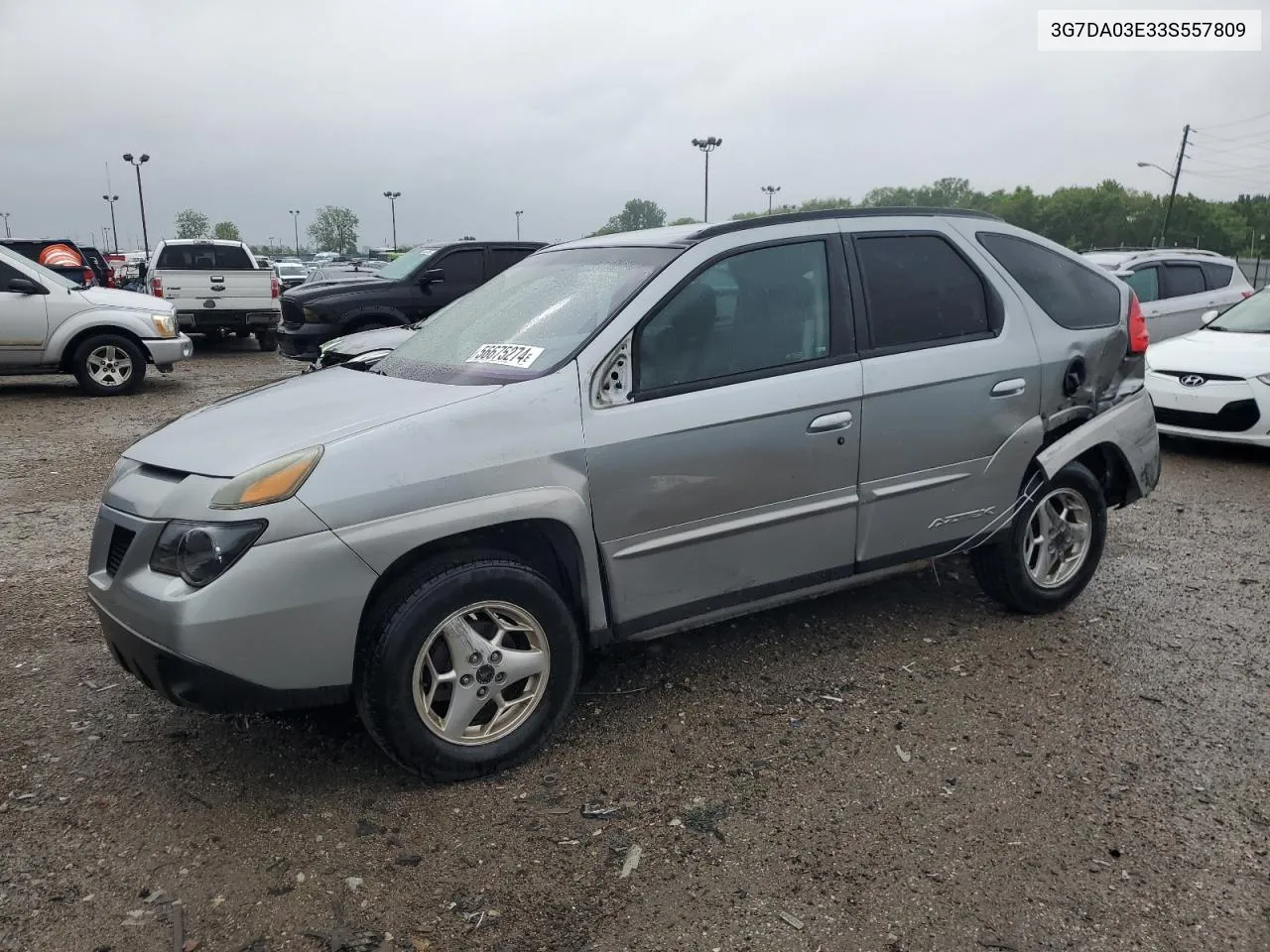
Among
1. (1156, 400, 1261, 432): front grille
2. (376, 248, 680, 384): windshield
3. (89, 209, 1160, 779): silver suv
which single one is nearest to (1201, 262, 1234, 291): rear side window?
(1156, 400, 1261, 432): front grille

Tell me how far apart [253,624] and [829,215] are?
8.61ft

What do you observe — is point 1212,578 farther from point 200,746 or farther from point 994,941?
point 200,746

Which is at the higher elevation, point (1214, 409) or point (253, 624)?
point (253, 624)

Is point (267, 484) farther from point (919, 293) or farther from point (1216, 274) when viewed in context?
point (1216, 274)

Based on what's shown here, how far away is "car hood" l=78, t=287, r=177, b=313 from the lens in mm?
11297

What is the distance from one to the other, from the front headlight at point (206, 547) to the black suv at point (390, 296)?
8.71m

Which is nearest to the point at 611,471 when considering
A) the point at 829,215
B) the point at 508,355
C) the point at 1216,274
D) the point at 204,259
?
the point at 508,355

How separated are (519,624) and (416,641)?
37 cm

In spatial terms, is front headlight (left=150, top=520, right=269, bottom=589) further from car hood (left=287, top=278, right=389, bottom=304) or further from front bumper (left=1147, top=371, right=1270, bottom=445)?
car hood (left=287, top=278, right=389, bottom=304)

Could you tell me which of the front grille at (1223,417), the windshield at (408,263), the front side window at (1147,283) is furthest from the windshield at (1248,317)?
the windshield at (408,263)

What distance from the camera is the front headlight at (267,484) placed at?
9.33 feet

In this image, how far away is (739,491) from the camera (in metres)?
3.49

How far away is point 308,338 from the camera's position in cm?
1140

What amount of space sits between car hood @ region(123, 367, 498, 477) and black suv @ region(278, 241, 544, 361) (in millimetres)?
7968
